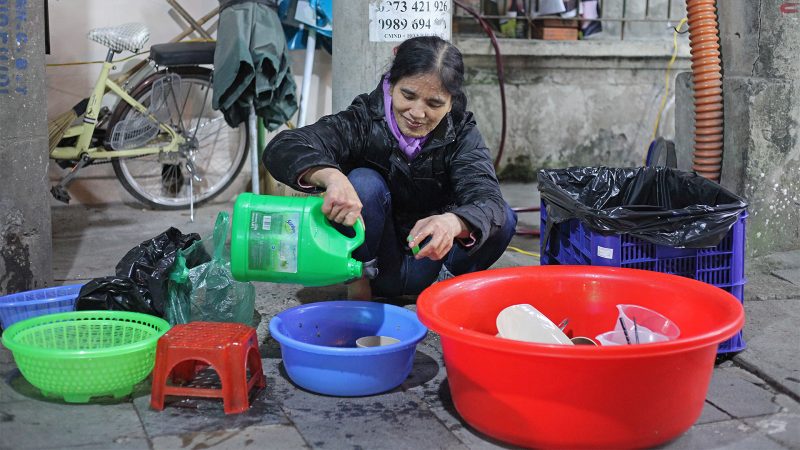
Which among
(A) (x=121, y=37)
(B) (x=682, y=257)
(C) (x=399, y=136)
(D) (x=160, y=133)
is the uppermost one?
(A) (x=121, y=37)

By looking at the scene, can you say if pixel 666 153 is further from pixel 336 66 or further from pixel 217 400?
pixel 217 400

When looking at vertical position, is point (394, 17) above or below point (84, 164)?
above

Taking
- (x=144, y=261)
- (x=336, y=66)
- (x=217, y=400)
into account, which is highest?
(x=336, y=66)

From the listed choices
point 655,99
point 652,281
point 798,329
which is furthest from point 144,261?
point 655,99

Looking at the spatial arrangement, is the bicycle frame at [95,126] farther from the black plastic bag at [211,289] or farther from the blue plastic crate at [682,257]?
the blue plastic crate at [682,257]

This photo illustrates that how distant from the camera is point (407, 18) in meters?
3.78

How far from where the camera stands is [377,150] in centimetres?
322

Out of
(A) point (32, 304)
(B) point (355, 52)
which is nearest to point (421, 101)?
(B) point (355, 52)

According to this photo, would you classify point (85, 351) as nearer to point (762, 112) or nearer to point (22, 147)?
point (22, 147)

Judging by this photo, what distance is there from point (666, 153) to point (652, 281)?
2190mm

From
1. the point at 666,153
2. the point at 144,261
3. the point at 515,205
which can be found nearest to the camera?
the point at 144,261

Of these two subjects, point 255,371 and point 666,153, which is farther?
point 666,153

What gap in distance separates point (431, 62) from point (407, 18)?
2.98ft

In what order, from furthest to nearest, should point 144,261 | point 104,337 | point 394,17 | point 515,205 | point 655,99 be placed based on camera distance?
point 655,99, point 515,205, point 394,17, point 144,261, point 104,337
